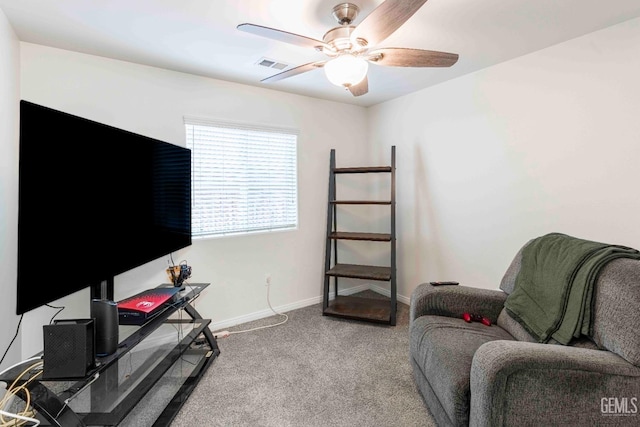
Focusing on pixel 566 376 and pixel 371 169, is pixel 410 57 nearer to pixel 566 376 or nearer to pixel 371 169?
pixel 371 169

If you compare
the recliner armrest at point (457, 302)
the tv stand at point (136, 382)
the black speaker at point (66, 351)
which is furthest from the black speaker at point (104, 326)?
the recliner armrest at point (457, 302)

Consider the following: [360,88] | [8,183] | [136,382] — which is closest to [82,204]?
[8,183]

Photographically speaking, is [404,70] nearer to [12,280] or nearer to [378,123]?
[378,123]

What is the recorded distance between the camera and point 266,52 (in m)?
2.23

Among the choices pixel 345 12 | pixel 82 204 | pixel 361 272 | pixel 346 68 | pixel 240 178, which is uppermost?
pixel 345 12

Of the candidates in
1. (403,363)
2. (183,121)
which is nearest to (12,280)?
(183,121)

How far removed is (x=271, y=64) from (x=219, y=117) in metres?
0.73

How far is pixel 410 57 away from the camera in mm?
1719

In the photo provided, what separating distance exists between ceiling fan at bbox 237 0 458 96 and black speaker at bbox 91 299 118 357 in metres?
1.44

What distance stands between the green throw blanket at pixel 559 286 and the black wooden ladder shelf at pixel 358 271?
1.29m

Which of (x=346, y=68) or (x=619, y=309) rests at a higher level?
(x=346, y=68)

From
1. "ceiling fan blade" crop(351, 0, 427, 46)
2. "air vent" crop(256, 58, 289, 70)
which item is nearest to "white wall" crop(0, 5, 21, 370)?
"air vent" crop(256, 58, 289, 70)

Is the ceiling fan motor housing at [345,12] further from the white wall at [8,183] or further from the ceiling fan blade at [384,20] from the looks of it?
the white wall at [8,183]

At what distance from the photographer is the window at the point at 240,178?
274 cm
